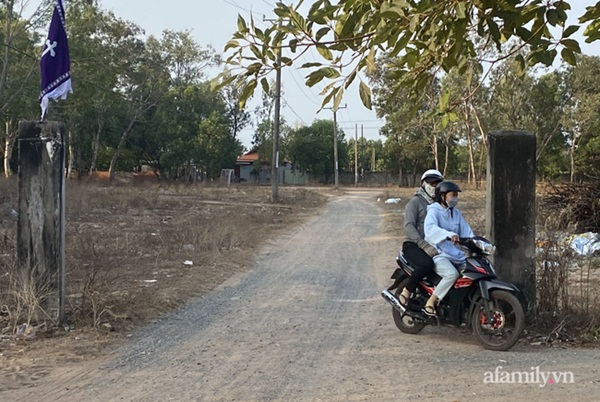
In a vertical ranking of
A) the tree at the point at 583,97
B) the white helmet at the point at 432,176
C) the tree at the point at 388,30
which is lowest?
the white helmet at the point at 432,176

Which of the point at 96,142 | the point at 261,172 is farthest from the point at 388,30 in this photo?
the point at 261,172

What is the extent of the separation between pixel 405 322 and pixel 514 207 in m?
1.81

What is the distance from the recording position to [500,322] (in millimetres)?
5867

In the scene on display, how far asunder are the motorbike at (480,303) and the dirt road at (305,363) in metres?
0.20

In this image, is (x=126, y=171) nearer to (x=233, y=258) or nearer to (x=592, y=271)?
(x=233, y=258)

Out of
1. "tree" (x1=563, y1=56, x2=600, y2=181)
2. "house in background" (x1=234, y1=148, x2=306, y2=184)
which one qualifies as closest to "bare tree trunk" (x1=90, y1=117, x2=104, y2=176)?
"house in background" (x1=234, y1=148, x2=306, y2=184)

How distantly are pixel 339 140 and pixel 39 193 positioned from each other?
65413mm

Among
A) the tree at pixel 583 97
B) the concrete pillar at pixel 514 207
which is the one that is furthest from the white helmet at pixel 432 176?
the tree at pixel 583 97

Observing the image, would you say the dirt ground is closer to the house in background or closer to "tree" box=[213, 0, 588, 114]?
"tree" box=[213, 0, 588, 114]

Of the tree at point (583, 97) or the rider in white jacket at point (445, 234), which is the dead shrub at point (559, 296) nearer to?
the rider in white jacket at point (445, 234)

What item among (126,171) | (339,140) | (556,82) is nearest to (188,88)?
(126,171)

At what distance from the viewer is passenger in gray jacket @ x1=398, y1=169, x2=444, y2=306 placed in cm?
635

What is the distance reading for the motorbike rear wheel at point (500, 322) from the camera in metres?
5.79

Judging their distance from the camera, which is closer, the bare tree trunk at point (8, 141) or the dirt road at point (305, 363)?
the dirt road at point (305, 363)
